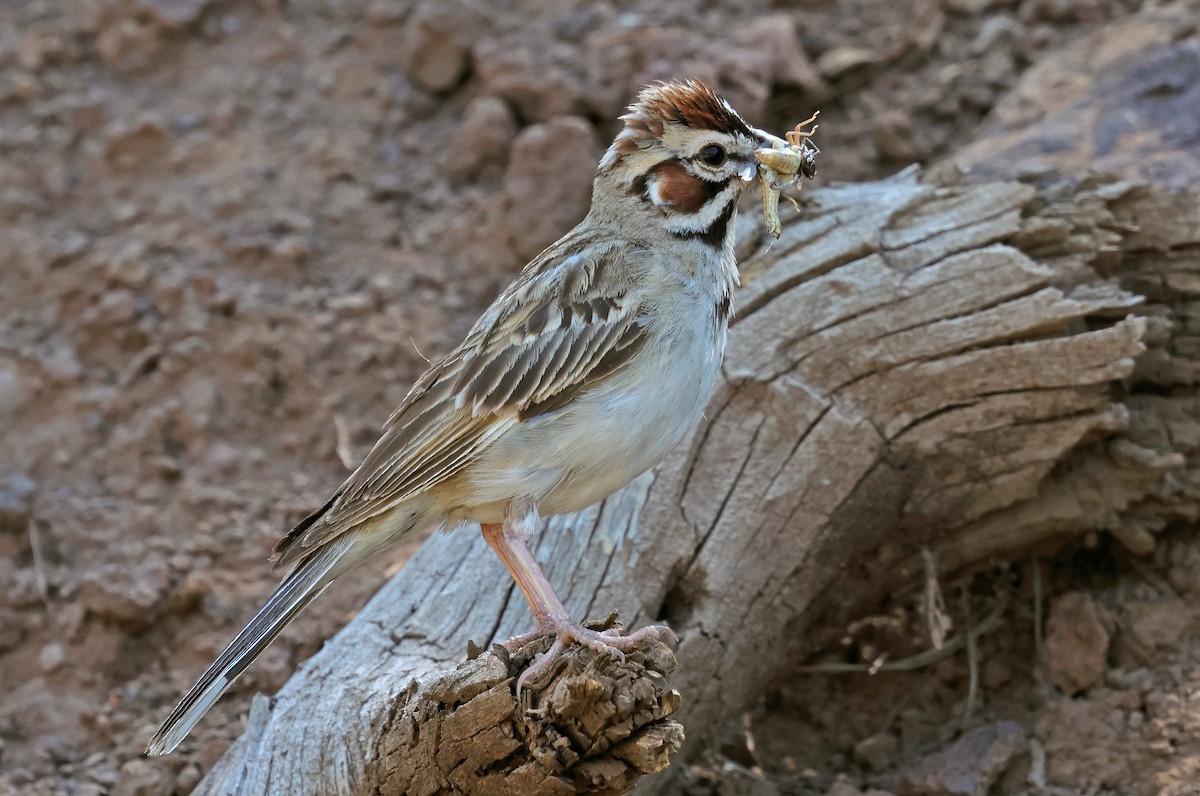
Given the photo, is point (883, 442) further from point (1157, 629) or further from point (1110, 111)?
point (1110, 111)

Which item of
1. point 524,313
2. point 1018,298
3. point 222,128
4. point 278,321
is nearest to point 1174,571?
point 1018,298

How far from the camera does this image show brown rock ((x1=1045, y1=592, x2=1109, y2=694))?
18.8 ft

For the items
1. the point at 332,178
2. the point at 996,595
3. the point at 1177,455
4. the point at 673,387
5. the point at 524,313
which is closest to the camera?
the point at 673,387

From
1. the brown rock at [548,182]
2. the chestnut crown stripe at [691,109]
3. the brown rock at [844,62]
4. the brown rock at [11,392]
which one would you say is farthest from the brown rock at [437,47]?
the chestnut crown stripe at [691,109]

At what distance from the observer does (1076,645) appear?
5.82 meters

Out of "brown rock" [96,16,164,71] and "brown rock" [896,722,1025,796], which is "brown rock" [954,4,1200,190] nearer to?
"brown rock" [896,722,1025,796]

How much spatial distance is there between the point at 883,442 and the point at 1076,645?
4.08 feet

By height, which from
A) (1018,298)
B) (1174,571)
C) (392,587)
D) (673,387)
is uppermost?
(673,387)

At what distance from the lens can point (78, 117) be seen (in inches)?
345

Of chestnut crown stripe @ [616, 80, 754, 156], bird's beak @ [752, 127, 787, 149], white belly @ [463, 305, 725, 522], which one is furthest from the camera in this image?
bird's beak @ [752, 127, 787, 149]

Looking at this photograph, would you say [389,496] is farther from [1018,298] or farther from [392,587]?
[1018,298]

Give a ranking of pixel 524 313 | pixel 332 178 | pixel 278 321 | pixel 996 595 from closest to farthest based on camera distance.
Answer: pixel 524 313, pixel 996 595, pixel 278 321, pixel 332 178

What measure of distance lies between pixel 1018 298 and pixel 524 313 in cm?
219

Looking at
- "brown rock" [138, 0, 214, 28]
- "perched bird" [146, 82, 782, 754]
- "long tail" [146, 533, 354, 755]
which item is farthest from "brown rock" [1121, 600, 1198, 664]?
"brown rock" [138, 0, 214, 28]
